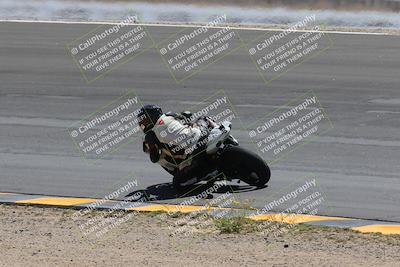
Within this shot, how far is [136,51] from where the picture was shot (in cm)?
2127

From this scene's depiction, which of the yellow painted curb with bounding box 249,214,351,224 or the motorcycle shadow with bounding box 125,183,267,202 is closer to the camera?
the yellow painted curb with bounding box 249,214,351,224

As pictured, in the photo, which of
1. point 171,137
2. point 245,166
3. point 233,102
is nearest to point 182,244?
point 171,137

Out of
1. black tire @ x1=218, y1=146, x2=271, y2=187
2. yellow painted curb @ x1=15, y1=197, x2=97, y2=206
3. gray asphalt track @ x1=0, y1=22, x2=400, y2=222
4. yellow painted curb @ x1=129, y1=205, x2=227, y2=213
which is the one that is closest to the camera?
yellow painted curb @ x1=129, y1=205, x2=227, y2=213

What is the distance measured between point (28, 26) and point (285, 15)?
6.49 metres

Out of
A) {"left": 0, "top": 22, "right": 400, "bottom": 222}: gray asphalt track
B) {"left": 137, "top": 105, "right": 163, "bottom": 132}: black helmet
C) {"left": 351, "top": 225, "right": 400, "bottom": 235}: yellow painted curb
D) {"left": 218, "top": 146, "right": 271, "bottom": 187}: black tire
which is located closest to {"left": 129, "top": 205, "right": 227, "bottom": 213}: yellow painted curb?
{"left": 0, "top": 22, "right": 400, "bottom": 222}: gray asphalt track

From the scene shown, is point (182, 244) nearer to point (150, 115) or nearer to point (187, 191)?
point (187, 191)

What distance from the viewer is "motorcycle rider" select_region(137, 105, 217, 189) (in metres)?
11.8

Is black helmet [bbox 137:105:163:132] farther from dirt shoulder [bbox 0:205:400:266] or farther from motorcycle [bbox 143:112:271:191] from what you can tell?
dirt shoulder [bbox 0:205:400:266]

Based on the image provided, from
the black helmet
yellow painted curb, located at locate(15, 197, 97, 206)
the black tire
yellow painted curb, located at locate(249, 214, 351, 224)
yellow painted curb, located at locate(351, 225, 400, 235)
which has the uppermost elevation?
the black helmet

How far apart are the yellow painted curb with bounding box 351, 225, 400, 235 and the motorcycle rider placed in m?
2.46

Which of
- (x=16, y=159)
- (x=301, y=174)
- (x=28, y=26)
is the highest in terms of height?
(x=28, y=26)

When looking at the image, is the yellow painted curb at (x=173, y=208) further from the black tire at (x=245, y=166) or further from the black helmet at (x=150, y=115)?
the black helmet at (x=150, y=115)

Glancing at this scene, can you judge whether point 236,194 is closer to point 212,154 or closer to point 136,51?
point 212,154

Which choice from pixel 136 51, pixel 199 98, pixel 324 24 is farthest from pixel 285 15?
pixel 199 98
